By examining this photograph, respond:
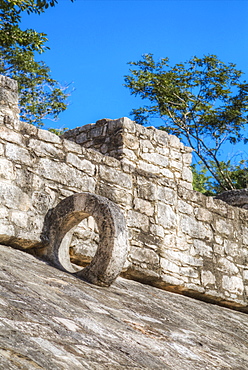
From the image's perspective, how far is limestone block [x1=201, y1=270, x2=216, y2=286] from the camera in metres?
6.55

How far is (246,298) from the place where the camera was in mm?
7066

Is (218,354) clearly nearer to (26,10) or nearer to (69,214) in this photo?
(69,214)

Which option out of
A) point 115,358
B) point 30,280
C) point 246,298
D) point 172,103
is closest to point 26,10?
point 172,103

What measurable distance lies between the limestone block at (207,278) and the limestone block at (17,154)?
2.62 meters

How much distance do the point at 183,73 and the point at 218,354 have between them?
51.0 ft

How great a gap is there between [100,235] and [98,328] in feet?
4.94

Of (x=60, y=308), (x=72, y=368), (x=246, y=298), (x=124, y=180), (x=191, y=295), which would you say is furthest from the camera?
(x=246, y=298)

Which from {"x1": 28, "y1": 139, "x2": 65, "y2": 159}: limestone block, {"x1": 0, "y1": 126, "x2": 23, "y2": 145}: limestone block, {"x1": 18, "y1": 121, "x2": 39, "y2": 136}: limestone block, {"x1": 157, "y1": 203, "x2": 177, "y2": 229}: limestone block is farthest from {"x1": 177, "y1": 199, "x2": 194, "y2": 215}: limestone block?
{"x1": 0, "y1": 126, "x2": 23, "y2": 145}: limestone block

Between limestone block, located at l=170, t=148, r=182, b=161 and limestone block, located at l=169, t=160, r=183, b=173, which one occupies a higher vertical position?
limestone block, located at l=170, t=148, r=182, b=161

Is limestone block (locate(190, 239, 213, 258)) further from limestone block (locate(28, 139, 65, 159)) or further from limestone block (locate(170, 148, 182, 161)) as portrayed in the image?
limestone block (locate(28, 139, 65, 159))

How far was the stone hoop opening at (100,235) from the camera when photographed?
4.69 metres

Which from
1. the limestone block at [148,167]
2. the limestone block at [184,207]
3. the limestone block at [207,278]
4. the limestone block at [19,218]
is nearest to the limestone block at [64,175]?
the limestone block at [19,218]

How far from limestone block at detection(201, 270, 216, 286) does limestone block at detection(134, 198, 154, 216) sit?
1045 mm

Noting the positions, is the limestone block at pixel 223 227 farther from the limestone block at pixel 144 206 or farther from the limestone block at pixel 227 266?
the limestone block at pixel 144 206
